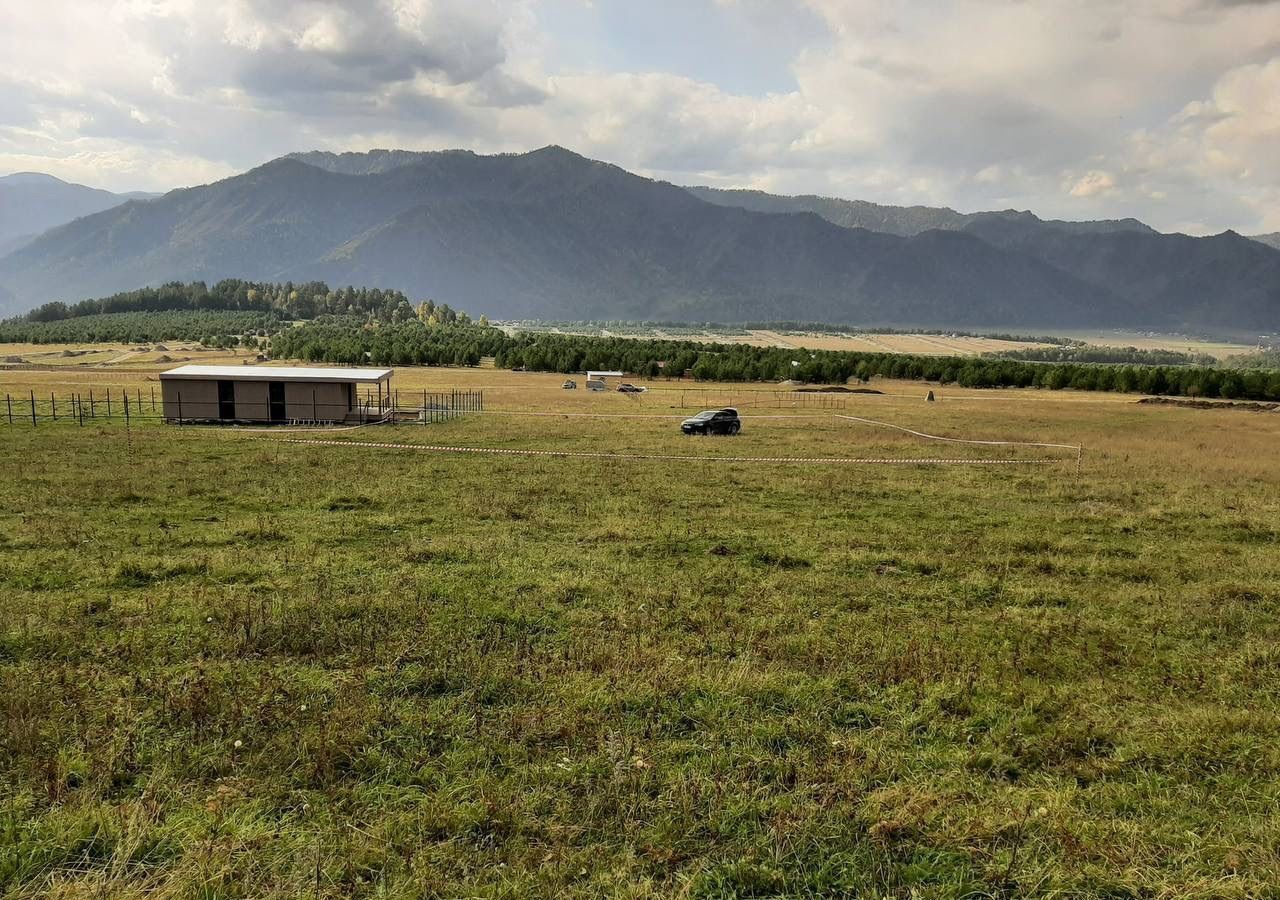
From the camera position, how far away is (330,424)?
4791cm

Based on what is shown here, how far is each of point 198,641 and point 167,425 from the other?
4032 centimetres

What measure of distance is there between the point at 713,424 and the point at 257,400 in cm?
2766

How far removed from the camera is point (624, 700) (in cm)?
933

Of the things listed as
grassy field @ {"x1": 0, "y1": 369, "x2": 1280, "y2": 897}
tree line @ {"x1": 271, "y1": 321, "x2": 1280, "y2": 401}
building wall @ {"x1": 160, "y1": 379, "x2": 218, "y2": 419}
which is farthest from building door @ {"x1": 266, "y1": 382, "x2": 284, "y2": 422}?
tree line @ {"x1": 271, "y1": 321, "x2": 1280, "y2": 401}

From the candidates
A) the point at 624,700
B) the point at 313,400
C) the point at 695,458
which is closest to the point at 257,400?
the point at 313,400

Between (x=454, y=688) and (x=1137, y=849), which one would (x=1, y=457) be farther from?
(x=1137, y=849)

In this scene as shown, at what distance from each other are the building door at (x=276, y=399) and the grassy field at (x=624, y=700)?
26.4 meters

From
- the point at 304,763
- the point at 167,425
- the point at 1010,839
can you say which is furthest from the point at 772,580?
the point at 167,425

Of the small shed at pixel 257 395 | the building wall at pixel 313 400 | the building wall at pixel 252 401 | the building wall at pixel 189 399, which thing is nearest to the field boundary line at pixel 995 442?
the small shed at pixel 257 395

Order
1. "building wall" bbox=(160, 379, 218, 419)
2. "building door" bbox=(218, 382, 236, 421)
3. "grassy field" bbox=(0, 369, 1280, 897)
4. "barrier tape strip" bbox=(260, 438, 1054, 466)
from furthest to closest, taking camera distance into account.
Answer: "building door" bbox=(218, 382, 236, 421), "building wall" bbox=(160, 379, 218, 419), "barrier tape strip" bbox=(260, 438, 1054, 466), "grassy field" bbox=(0, 369, 1280, 897)

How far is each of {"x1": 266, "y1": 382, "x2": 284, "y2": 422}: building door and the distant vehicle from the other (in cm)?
2453

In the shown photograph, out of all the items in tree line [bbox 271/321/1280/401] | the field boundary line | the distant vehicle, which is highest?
tree line [bbox 271/321/1280/401]

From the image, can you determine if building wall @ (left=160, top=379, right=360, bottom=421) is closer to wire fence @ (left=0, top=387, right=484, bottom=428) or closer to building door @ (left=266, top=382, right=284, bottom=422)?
wire fence @ (left=0, top=387, right=484, bottom=428)

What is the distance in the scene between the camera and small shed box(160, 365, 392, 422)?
47.2 meters
